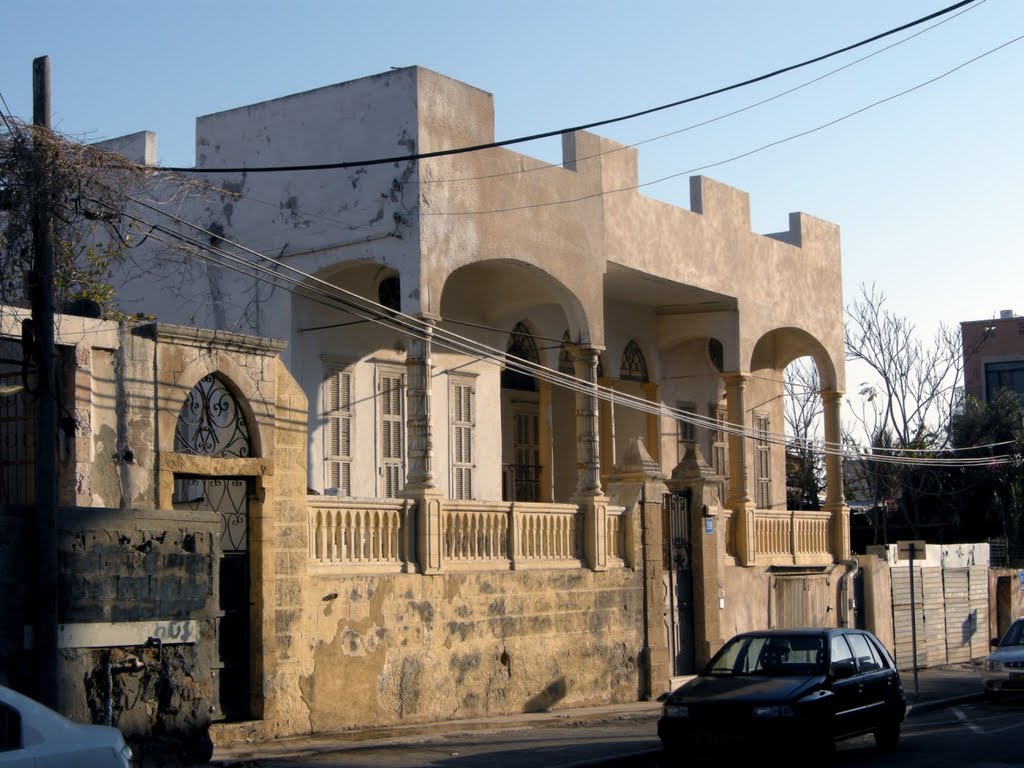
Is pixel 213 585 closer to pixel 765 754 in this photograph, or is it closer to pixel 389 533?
pixel 389 533

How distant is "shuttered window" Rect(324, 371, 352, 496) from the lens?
66.0 ft

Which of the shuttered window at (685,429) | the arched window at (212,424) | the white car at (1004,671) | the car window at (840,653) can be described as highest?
the shuttered window at (685,429)

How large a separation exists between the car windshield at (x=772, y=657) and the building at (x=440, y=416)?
3.74 m

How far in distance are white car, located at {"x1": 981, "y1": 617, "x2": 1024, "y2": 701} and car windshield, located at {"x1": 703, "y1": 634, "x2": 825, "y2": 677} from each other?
7712 millimetres

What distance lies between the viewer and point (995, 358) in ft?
189

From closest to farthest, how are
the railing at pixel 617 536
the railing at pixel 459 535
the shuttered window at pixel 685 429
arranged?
the railing at pixel 459 535
the railing at pixel 617 536
the shuttered window at pixel 685 429

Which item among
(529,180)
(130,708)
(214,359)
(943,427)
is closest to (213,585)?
(130,708)

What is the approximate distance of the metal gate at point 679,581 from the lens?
21.5 meters

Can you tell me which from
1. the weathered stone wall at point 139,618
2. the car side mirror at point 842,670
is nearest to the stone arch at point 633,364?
the car side mirror at point 842,670

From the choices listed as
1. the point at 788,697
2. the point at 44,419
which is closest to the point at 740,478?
the point at 788,697

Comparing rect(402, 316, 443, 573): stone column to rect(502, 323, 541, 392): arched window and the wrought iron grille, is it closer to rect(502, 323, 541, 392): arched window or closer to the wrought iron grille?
the wrought iron grille

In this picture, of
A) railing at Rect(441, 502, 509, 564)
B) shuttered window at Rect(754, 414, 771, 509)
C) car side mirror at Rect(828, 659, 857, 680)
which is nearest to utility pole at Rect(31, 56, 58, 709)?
railing at Rect(441, 502, 509, 564)

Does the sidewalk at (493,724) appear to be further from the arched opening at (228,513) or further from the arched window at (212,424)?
the arched window at (212,424)

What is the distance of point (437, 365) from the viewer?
71.0 feet
